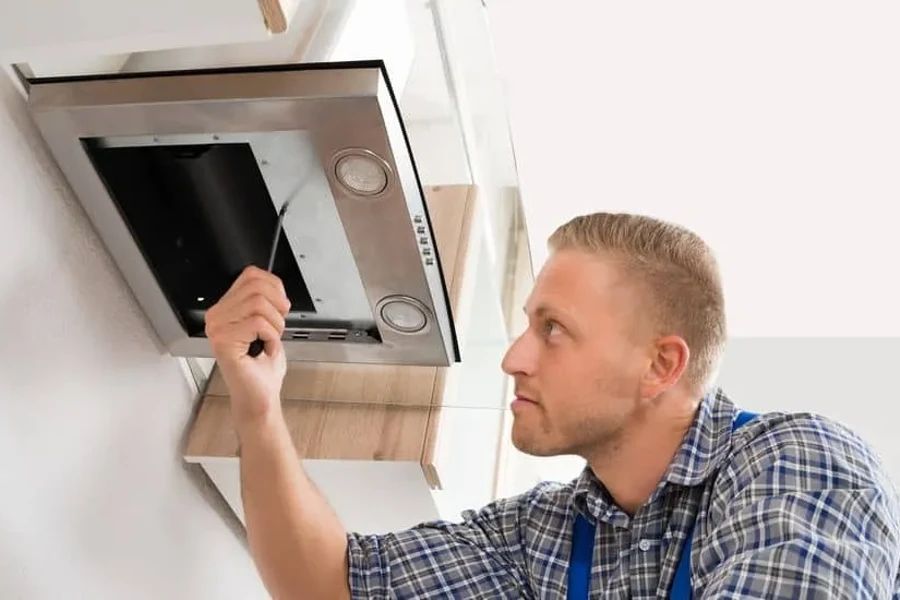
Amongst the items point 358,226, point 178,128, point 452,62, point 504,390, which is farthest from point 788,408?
point 178,128

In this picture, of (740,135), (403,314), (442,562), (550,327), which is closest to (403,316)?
(403,314)

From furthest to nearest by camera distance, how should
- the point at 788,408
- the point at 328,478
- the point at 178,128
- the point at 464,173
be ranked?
the point at 788,408 < the point at 464,173 < the point at 328,478 < the point at 178,128

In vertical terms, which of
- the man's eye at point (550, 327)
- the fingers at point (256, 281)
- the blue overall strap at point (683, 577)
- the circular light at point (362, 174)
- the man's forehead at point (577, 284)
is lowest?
the blue overall strap at point (683, 577)

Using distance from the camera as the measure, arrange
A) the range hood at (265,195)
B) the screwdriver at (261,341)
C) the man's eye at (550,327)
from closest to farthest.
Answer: the range hood at (265,195), the screwdriver at (261,341), the man's eye at (550,327)

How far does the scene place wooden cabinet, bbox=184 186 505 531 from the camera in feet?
3.67

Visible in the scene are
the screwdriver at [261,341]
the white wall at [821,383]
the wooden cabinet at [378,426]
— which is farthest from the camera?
the white wall at [821,383]

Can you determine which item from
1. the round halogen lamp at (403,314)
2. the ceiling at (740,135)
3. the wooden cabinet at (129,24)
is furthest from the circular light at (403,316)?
the ceiling at (740,135)

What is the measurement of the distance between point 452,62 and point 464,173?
0.56ft

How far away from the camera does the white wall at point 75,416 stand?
2.74 feet

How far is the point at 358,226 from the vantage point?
2.97ft

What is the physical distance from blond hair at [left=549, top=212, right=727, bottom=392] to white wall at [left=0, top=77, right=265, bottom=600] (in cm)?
50

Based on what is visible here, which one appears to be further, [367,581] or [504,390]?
[504,390]

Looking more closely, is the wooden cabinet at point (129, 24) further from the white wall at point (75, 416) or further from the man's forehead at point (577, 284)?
the man's forehead at point (577, 284)

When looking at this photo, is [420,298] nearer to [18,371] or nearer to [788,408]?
[18,371]
